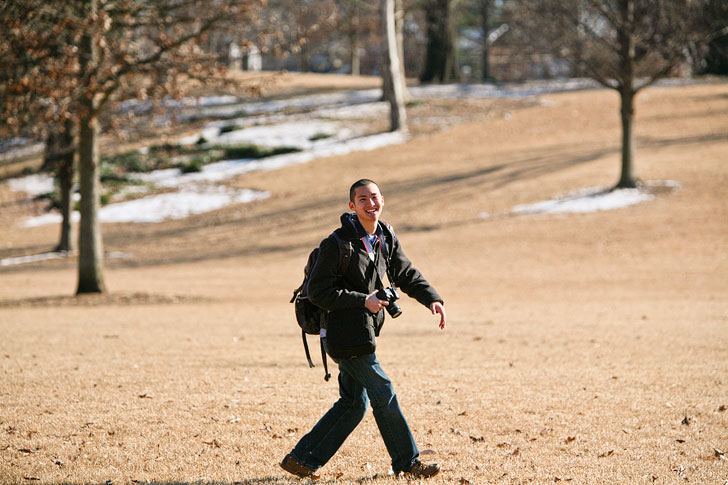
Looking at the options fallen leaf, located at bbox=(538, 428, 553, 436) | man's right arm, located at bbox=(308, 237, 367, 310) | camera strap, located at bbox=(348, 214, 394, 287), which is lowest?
fallen leaf, located at bbox=(538, 428, 553, 436)

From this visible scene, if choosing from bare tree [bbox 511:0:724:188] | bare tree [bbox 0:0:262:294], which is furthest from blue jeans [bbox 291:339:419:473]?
bare tree [bbox 511:0:724:188]

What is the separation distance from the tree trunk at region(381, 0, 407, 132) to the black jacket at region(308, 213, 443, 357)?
32995 mm

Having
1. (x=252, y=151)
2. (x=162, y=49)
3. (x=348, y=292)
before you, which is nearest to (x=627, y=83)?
(x=162, y=49)

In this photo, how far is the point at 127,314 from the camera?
47.0ft

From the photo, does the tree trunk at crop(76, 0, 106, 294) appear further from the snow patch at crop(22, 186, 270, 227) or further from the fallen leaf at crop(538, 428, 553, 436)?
the snow patch at crop(22, 186, 270, 227)

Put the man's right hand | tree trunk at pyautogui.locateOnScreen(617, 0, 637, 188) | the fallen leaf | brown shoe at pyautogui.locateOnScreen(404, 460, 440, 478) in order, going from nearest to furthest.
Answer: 1. the man's right hand
2. brown shoe at pyautogui.locateOnScreen(404, 460, 440, 478)
3. the fallen leaf
4. tree trunk at pyautogui.locateOnScreen(617, 0, 637, 188)

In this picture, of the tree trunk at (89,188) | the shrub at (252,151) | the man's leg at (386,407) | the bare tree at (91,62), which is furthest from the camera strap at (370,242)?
the shrub at (252,151)

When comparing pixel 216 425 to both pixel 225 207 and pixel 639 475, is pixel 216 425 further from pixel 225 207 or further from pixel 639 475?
pixel 225 207

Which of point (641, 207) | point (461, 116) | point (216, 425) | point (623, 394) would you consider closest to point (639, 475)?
point (623, 394)

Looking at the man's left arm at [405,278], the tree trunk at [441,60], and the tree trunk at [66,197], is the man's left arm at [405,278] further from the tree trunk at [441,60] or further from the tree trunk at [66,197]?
the tree trunk at [441,60]

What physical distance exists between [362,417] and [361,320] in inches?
27.8

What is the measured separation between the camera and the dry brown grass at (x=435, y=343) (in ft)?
18.2

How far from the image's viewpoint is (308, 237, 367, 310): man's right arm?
439 centimetres

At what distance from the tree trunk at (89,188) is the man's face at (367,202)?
11401 mm
